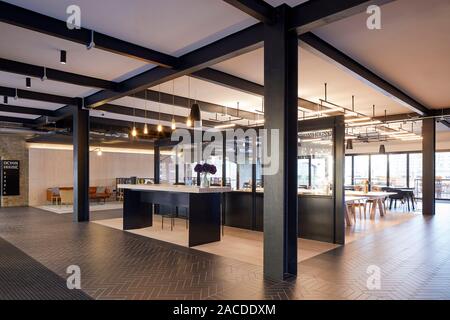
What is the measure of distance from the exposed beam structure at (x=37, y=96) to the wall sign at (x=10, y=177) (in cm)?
665

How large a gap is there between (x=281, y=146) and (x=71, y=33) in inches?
132

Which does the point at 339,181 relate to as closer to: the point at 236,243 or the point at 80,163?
the point at 236,243

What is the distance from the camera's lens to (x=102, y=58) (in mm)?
5523

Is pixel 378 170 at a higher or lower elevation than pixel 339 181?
lower

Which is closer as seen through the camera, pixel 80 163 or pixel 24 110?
pixel 80 163

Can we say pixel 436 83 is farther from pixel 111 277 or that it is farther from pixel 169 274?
pixel 111 277

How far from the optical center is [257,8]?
367 centimetres

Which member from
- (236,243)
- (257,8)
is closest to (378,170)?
(236,243)

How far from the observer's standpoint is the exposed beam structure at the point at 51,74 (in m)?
5.57

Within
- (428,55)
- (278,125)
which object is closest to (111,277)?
(278,125)

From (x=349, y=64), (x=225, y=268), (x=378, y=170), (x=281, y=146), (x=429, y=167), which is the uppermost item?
(x=349, y=64)

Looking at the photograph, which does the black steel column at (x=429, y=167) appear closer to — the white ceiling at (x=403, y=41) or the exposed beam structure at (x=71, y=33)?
the white ceiling at (x=403, y=41)

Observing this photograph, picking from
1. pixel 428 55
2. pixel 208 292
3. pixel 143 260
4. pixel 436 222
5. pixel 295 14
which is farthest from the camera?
pixel 436 222

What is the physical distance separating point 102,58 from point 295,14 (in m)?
3.52
